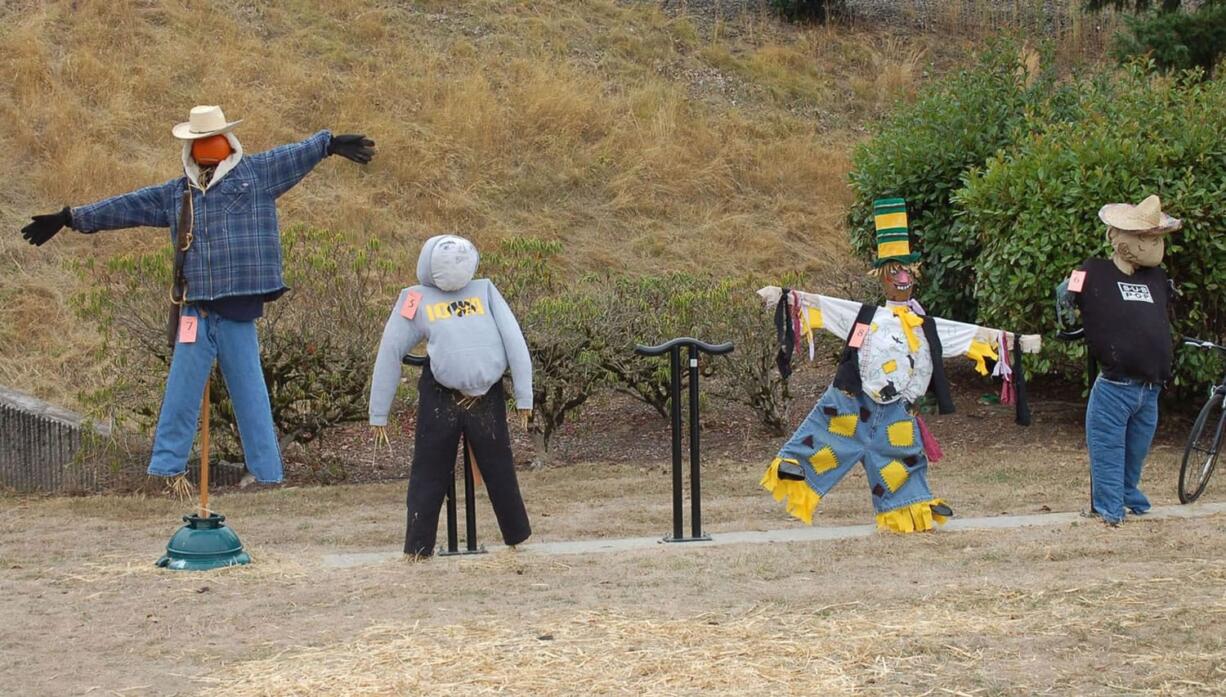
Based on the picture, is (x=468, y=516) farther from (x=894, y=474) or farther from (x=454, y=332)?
(x=894, y=474)

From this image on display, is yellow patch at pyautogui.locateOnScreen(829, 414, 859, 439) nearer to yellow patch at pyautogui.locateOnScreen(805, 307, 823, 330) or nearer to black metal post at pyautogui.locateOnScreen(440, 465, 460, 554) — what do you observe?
yellow patch at pyautogui.locateOnScreen(805, 307, 823, 330)

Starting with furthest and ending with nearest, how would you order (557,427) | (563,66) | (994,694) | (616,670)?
(563,66), (557,427), (616,670), (994,694)

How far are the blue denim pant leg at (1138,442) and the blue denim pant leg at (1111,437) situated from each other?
0.05 m

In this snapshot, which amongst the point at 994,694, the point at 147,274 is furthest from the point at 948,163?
the point at 994,694

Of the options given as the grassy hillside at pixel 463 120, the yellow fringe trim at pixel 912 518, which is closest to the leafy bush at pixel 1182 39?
the grassy hillside at pixel 463 120

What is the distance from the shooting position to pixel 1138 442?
7754mm

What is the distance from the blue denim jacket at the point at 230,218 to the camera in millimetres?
6810

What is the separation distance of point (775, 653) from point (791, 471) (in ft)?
8.42

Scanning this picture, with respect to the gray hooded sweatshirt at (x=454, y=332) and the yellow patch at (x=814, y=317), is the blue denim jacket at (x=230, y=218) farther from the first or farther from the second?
the yellow patch at (x=814, y=317)

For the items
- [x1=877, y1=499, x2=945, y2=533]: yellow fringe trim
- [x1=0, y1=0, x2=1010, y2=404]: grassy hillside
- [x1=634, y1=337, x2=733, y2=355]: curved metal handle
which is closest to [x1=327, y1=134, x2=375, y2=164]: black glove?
[x1=634, y1=337, x2=733, y2=355]: curved metal handle

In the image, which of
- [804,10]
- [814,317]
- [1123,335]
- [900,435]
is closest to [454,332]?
[814,317]

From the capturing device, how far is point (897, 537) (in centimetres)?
736

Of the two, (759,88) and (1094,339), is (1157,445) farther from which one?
(759,88)

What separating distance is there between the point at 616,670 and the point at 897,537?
9.22ft
